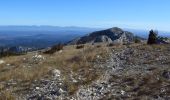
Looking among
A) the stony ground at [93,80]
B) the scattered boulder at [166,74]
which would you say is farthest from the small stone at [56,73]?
the scattered boulder at [166,74]

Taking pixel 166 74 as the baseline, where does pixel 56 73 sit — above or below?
below

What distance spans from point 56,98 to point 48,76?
5.28 metres

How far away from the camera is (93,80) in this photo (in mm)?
18422

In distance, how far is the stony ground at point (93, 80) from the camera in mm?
15473

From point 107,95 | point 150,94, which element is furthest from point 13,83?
point 150,94

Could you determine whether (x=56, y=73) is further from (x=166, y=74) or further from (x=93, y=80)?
(x=166, y=74)

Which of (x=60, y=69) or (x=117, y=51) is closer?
(x=60, y=69)

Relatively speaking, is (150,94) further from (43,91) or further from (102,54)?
(102,54)

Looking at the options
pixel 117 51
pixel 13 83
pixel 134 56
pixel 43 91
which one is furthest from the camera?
pixel 117 51

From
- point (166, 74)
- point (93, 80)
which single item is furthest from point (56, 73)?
point (166, 74)

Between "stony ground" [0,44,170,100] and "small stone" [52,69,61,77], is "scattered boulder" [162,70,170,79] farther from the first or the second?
"small stone" [52,69,61,77]

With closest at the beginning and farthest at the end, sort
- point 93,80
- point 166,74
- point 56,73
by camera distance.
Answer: point 93,80 → point 166,74 → point 56,73

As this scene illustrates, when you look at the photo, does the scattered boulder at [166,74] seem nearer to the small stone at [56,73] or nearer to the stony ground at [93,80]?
the stony ground at [93,80]

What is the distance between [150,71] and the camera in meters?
20.9
